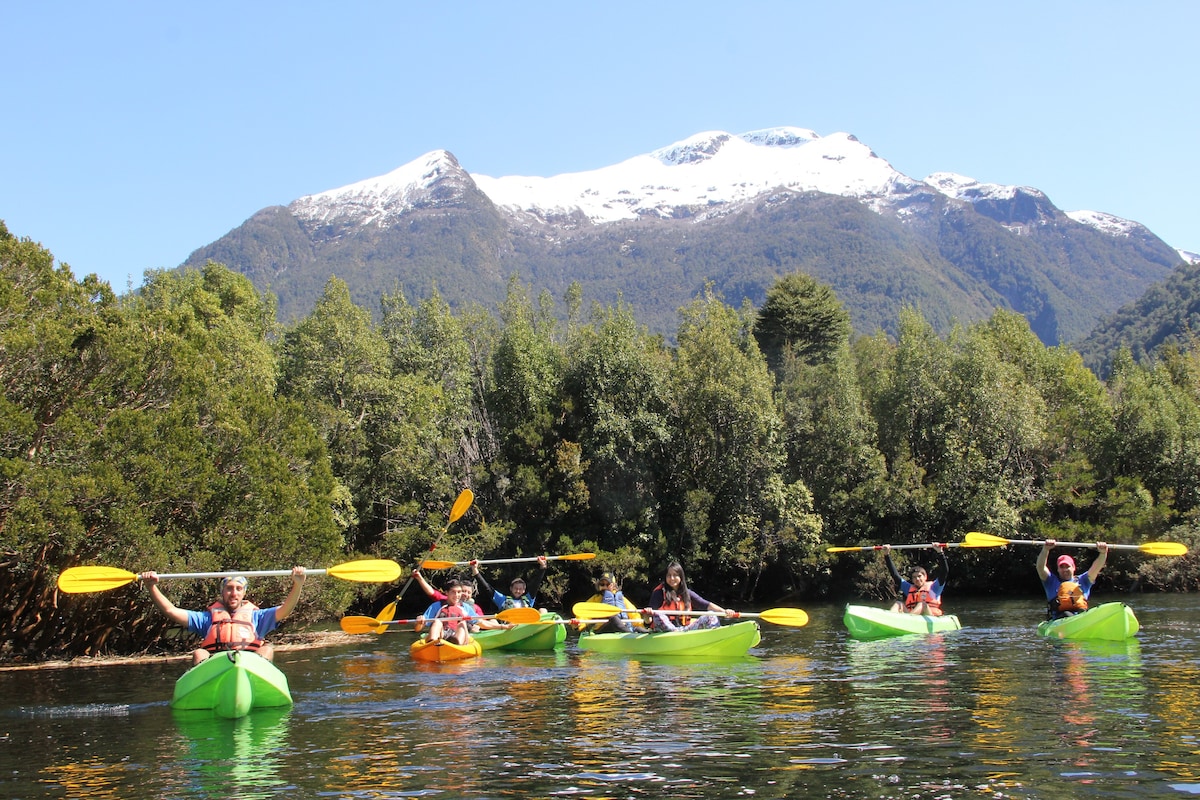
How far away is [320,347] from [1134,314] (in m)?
100

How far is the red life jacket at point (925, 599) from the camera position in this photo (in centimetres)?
2028

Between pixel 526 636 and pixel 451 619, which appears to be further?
pixel 526 636

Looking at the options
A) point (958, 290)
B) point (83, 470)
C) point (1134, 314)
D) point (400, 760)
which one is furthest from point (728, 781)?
point (958, 290)

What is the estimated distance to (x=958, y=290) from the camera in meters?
170

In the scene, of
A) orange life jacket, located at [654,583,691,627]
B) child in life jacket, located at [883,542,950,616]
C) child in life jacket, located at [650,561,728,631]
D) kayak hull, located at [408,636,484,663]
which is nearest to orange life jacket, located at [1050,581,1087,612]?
child in life jacket, located at [883,542,950,616]

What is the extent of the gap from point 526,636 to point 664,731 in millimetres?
9863

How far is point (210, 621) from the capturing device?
1201 centimetres

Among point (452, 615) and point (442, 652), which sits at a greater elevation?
point (452, 615)

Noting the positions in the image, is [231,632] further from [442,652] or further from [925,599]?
[925,599]

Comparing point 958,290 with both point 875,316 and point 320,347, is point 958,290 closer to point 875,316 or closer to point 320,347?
point 875,316

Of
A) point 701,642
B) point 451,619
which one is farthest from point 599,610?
point 451,619

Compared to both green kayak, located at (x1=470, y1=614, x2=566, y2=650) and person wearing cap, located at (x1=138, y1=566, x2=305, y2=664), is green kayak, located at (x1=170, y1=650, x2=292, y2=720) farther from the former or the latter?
green kayak, located at (x1=470, y1=614, x2=566, y2=650)

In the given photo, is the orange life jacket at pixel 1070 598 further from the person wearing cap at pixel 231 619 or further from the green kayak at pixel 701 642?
the person wearing cap at pixel 231 619

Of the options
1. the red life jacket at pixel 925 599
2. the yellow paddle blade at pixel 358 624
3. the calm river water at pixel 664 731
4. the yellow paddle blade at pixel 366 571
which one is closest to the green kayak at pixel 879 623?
the red life jacket at pixel 925 599
